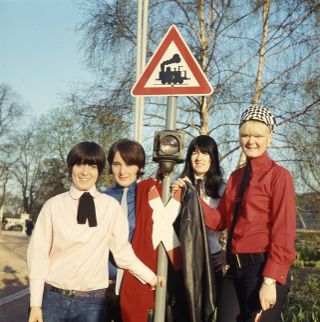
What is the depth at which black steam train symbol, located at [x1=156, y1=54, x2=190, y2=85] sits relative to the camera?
13.9 feet

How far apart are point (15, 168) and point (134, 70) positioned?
149ft

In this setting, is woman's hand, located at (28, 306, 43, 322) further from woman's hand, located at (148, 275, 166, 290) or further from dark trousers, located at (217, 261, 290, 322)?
dark trousers, located at (217, 261, 290, 322)

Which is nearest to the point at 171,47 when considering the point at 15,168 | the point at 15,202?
the point at 15,168

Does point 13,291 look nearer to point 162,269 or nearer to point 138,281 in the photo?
point 138,281

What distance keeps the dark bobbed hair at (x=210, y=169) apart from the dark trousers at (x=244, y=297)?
94 cm

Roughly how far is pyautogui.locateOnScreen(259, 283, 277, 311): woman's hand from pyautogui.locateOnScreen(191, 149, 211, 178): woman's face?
136 centimetres

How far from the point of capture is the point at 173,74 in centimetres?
427

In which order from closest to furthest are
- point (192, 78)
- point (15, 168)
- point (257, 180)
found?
1. point (257, 180)
2. point (192, 78)
3. point (15, 168)

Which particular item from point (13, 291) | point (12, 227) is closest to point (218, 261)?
point (13, 291)

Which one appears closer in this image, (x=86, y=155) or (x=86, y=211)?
(x=86, y=211)

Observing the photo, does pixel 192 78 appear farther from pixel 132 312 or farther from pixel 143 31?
pixel 143 31

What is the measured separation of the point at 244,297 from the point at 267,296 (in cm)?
24

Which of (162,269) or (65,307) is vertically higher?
(162,269)

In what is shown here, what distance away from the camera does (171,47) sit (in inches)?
170
